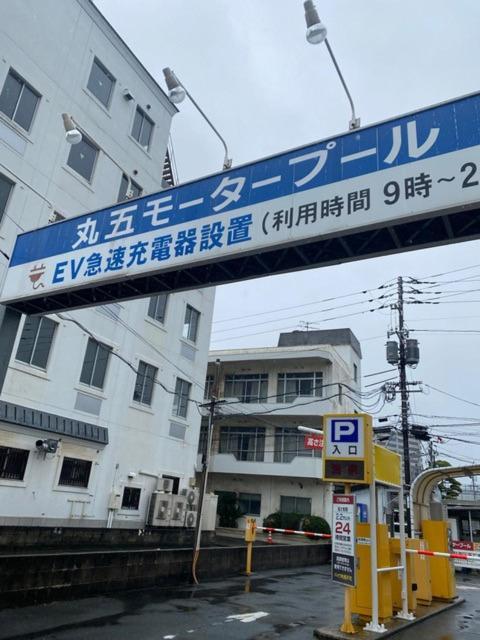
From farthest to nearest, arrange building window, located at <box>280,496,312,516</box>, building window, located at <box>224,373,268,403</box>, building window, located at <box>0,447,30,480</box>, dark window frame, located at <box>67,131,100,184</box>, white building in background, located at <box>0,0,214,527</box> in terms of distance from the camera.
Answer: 1. building window, located at <box>224,373,268,403</box>
2. building window, located at <box>280,496,312,516</box>
3. dark window frame, located at <box>67,131,100,184</box>
4. white building in background, located at <box>0,0,214,527</box>
5. building window, located at <box>0,447,30,480</box>

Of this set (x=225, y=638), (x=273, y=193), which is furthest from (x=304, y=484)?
(x=273, y=193)

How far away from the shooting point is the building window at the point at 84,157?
17.3 meters

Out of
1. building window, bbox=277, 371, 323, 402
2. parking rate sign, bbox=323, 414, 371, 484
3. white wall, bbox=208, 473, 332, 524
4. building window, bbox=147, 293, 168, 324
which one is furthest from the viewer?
building window, bbox=277, 371, 323, 402

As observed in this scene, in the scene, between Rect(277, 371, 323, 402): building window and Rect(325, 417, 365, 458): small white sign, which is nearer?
Rect(325, 417, 365, 458): small white sign

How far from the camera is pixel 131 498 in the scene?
18312 millimetres

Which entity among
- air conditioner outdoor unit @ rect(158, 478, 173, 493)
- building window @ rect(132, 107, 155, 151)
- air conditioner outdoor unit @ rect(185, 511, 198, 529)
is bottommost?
air conditioner outdoor unit @ rect(185, 511, 198, 529)

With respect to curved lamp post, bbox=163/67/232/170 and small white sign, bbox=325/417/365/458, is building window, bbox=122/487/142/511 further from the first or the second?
curved lamp post, bbox=163/67/232/170

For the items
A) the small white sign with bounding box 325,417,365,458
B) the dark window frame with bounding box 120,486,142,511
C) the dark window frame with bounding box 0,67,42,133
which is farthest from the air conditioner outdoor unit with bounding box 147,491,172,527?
the dark window frame with bounding box 0,67,42,133

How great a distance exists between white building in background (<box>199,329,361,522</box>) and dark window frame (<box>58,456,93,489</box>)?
13466 millimetres

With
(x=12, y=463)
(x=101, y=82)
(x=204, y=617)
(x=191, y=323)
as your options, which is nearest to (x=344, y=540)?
(x=204, y=617)

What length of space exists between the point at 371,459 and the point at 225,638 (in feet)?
11.0

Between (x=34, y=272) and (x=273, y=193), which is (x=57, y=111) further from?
(x=273, y=193)

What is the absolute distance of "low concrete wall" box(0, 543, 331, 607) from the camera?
7.05 meters

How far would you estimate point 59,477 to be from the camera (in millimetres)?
15312
